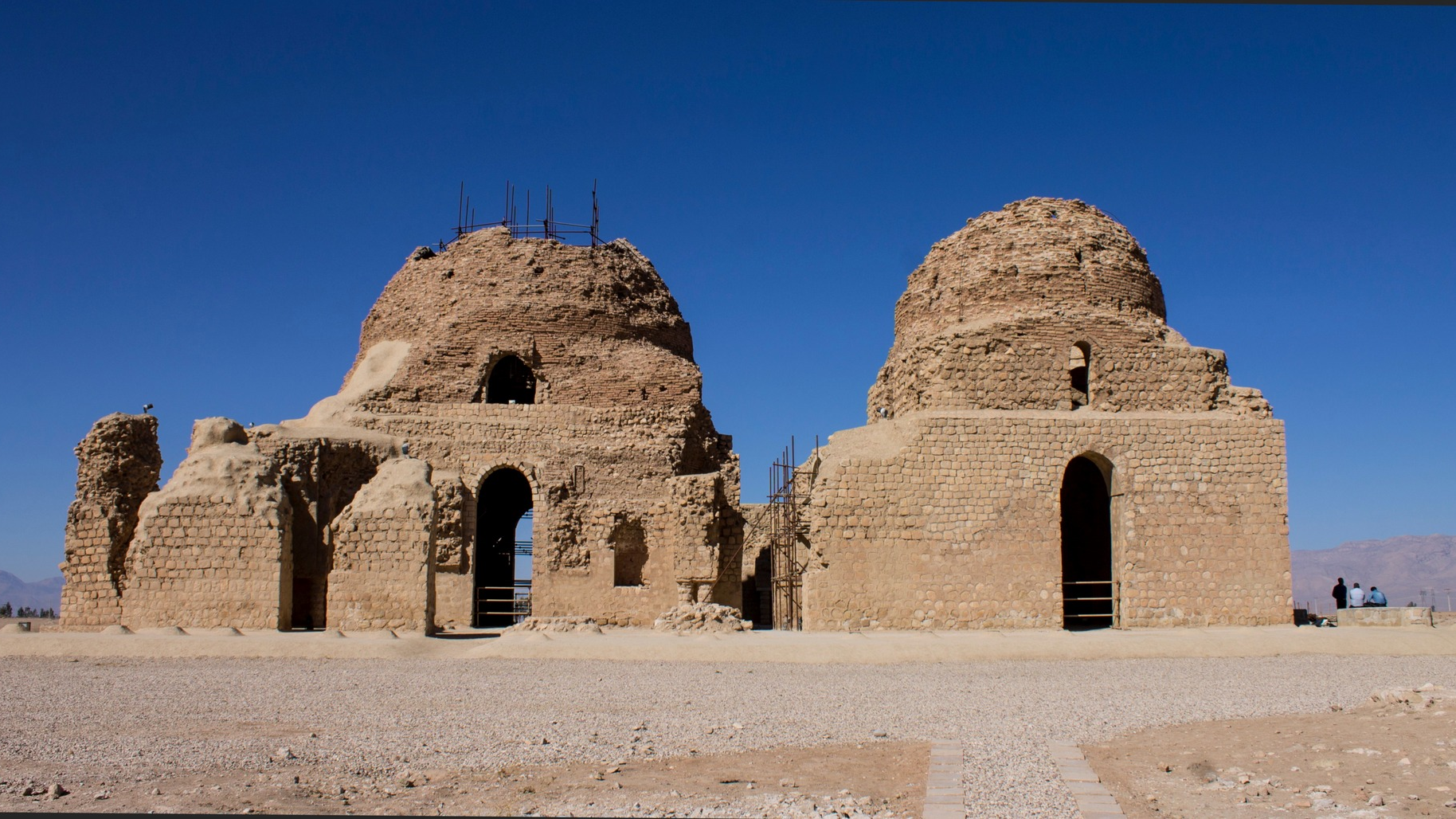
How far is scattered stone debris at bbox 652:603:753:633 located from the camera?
16344mm

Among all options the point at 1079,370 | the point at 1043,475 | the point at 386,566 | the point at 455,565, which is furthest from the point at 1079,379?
the point at 386,566

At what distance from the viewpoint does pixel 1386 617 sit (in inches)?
667

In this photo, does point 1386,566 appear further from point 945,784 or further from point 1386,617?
point 945,784

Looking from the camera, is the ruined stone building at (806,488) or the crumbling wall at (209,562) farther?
the ruined stone building at (806,488)

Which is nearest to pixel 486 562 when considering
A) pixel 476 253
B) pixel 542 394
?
pixel 542 394

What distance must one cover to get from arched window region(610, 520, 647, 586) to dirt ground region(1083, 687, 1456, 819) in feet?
40.0

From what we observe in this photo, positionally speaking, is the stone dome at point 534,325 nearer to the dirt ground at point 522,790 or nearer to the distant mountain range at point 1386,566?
the dirt ground at point 522,790

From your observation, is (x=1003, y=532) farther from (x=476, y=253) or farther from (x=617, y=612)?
(x=476, y=253)

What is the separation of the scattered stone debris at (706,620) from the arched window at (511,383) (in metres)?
9.21

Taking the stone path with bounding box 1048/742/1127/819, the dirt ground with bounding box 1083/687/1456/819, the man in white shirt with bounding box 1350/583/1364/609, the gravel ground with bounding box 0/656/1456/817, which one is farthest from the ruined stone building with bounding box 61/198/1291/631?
the stone path with bounding box 1048/742/1127/819

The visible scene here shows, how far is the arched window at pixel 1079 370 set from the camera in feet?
58.5

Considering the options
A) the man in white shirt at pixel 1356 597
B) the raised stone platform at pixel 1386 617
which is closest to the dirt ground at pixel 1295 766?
the raised stone platform at pixel 1386 617

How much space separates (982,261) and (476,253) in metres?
10.7

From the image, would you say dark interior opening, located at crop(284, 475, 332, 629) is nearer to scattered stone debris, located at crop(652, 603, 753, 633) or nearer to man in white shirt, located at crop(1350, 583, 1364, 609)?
scattered stone debris, located at crop(652, 603, 753, 633)
